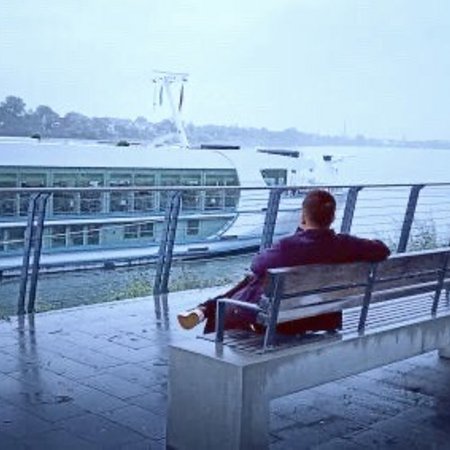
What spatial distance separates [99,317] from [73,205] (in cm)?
863

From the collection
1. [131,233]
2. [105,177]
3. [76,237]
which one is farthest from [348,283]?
[131,233]

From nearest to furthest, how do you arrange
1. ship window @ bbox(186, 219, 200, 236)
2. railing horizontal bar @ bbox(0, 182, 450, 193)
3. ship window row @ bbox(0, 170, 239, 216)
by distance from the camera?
railing horizontal bar @ bbox(0, 182, 450, 193)
ship window row @ bbox(0, 170, 239, 216)
ship window @ bbox(186, 219, 200, 236)

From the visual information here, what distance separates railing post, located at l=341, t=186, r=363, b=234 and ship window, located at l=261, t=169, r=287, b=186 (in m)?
11.9

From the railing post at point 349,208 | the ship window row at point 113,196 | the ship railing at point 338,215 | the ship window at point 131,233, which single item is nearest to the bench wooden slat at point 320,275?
the ship railing at point 338,215

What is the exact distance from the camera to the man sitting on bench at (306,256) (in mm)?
3193

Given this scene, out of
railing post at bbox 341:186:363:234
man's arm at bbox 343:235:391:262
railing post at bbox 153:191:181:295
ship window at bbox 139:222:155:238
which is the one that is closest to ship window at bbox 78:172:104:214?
ship window at bbox 139:222:155:238

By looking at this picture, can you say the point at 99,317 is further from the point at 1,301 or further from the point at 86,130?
the point at 86,130

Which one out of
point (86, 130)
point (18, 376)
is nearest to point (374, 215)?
point (18, 376)

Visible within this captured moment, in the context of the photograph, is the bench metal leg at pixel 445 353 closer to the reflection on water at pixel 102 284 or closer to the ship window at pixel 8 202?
the reflection on water at pixel 102 284

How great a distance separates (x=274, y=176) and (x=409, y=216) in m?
12.4

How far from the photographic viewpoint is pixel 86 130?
1508 centimetres

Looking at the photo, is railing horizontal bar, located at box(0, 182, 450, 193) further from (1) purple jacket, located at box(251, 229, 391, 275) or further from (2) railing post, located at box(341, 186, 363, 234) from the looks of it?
(1) purple jacket, located at box(251, 229, 391, 275)

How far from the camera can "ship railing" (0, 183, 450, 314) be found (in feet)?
18.8

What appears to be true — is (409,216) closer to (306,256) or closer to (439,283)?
(439,283)
